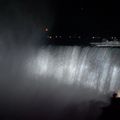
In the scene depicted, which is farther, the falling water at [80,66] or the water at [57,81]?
the falling water at [80,66]

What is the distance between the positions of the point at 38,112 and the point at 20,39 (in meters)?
19.4

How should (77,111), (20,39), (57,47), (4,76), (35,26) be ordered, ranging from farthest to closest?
(35,26), (20,39), (4,76), (57,47), (77,111)

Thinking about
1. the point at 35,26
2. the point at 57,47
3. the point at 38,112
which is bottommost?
the point at 38,112

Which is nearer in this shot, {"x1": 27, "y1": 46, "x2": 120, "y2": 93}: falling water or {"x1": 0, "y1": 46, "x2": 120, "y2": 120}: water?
{"x1": 0, "y1": 46, "x2": 120, "y2": 120}: water

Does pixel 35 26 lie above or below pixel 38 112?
above

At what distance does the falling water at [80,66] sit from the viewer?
91.7 feet

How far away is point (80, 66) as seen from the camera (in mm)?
32281

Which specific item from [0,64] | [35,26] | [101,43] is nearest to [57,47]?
[101,43]

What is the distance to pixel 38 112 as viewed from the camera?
27578 mm

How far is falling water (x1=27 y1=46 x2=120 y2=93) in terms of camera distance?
1100 inches

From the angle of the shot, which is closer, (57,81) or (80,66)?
(80,66)

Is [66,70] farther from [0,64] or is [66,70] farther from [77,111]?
[0,64]

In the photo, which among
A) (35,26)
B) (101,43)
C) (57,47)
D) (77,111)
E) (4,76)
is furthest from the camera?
(35,26)

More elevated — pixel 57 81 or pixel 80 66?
pixel 80 66
